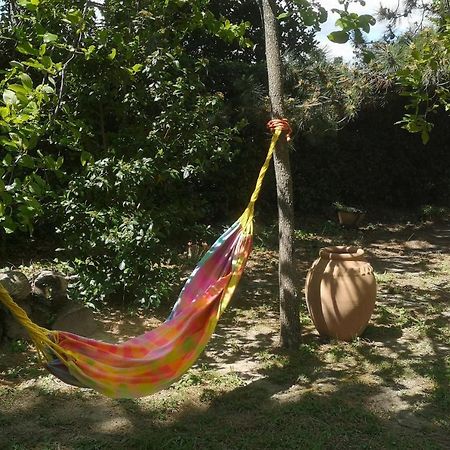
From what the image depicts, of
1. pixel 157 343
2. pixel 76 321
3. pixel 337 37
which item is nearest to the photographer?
pixel 337 37

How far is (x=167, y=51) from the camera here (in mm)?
4930

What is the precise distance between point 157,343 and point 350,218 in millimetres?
7277

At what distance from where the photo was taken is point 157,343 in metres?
2.96

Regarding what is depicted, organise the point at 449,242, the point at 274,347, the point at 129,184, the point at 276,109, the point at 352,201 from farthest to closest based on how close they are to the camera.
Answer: the point at 352,201, the point at 449,242, the point at 129,184, the point at 274,347, the point at 276,109

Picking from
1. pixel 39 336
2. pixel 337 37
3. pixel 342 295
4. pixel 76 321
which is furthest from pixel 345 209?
pixel 39 336

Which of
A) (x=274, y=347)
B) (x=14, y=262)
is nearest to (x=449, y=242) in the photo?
(x=274, y=347)

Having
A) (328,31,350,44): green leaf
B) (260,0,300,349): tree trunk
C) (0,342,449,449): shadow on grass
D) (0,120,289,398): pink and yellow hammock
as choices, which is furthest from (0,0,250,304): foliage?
(328,31,350,44): green leaf

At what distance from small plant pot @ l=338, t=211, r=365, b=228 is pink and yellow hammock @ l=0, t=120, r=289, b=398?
20.7ft

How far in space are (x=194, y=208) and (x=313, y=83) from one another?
372 cm

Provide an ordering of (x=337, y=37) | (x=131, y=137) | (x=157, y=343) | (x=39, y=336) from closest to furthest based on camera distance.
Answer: (x=39, y=336) → (x=337, y=37) → (x=157, y=343) → (x=131, y=137)

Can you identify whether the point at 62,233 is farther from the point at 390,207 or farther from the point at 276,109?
the point at 390,207

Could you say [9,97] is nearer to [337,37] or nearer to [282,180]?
[337,37]

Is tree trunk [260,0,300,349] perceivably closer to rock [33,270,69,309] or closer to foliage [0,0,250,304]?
foliage [0,0,250,304]

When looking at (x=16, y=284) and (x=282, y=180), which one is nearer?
(x=282, y=180)
